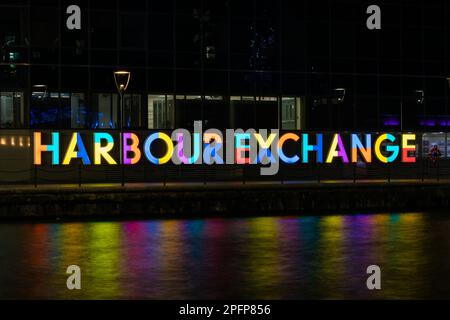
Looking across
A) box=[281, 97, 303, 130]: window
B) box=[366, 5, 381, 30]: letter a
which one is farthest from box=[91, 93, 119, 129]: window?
box=[366, 5, 381, 30]: letter a

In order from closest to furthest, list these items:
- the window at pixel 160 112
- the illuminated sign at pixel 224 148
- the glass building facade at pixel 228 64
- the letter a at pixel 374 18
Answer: the illuminated sign at pixel 224 148, the glass building facade at pixel 228 64, the window at pixel 160 112, the letter a at pixel 374 18

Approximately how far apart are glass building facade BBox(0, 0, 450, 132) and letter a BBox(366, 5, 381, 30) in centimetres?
30

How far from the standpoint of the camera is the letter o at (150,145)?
37469 millimetres

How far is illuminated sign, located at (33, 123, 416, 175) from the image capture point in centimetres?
3688

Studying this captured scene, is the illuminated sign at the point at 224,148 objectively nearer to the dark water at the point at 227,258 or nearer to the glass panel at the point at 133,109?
the glass panel at the point at 133,109

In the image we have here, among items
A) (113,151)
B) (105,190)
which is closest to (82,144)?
(113,151)

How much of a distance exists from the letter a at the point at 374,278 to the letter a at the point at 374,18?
31.4m

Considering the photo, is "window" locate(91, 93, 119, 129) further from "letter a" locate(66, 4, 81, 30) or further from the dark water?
the dark water

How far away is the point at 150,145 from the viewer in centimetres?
3812

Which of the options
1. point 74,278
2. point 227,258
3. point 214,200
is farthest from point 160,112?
point 74,278

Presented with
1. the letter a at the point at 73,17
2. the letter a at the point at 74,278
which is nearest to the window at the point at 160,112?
the letter a at the point at 73,17

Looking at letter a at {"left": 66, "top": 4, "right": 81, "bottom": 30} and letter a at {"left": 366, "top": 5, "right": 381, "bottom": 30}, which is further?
letter a at {"left": 366, "top": 5, "right": 381, "bottom": 30}

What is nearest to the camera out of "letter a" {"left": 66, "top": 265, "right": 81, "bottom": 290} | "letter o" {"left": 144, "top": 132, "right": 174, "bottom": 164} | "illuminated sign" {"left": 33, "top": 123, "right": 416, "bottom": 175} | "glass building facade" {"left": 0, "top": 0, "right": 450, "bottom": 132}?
"letter a" {"left": 66, "top": 265, "right": 81, "bottom": 290}
